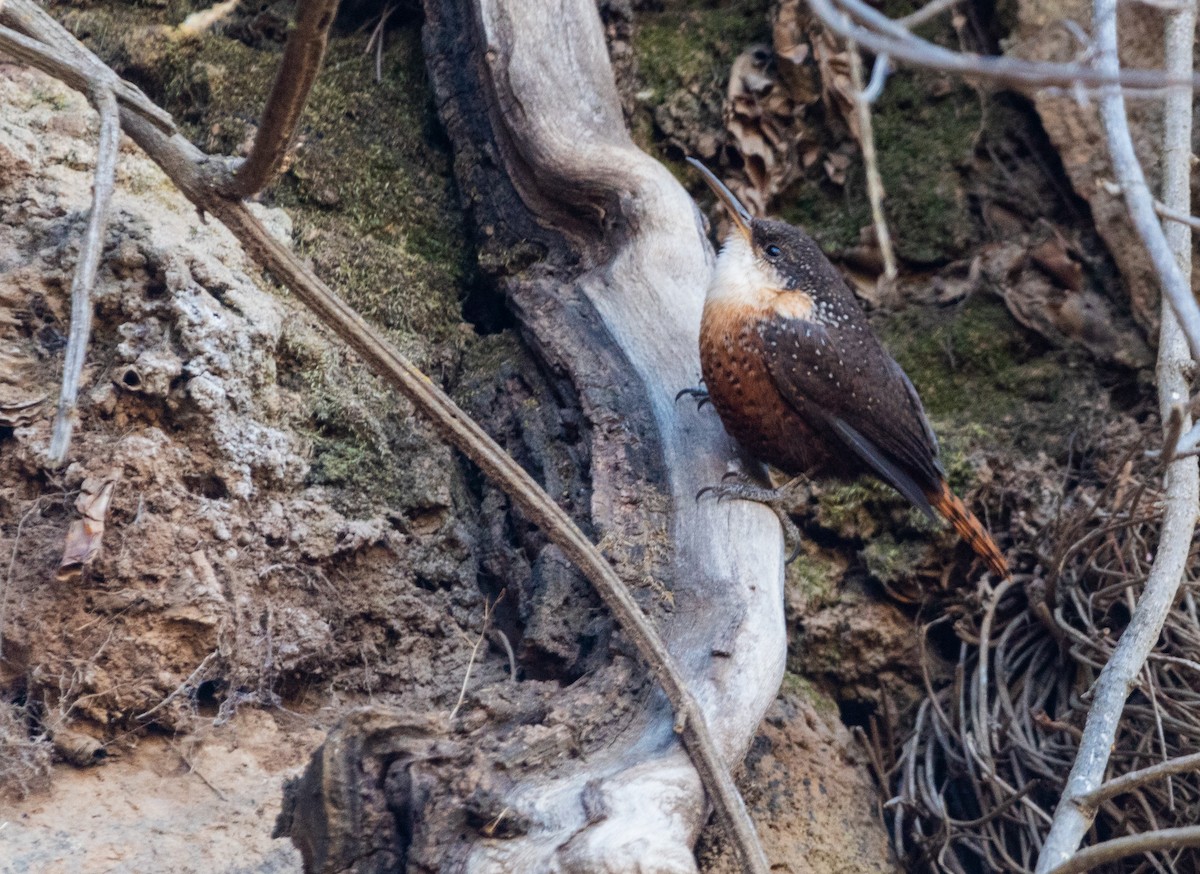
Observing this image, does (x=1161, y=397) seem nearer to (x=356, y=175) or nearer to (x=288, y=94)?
(x=288, y=94)

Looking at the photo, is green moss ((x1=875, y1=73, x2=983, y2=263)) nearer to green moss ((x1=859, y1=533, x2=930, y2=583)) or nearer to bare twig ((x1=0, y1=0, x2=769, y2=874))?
green moss ((x1=859, y1=533, x2=930, y2=583))

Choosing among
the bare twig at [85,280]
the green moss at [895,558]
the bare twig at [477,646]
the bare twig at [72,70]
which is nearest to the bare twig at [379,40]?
the bare twig at [72,70]

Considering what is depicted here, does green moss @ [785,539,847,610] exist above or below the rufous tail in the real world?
below

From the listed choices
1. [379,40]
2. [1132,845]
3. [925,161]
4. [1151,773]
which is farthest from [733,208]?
[1132,845]

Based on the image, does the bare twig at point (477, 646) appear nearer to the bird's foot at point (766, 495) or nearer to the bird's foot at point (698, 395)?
the bird's foot at point (766, 495)

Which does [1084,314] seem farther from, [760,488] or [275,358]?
[275,358]

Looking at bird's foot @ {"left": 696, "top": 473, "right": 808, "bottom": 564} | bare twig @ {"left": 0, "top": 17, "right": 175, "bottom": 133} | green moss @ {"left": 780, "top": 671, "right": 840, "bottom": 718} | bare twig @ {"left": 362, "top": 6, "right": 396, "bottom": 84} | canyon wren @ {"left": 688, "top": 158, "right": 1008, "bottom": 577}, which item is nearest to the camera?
bare twig @ {"left": 0, "top": 17, "right": 175, "bottom": 133}

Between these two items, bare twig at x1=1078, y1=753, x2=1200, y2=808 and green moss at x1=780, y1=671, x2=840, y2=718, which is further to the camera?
green moss at x1=780, y1=671, x2=840, y2=718

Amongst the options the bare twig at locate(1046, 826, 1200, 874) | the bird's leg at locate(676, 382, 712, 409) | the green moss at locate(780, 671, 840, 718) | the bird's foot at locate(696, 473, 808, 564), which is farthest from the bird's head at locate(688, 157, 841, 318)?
the bare twig at locate(1046, 826, 1200, 874)
